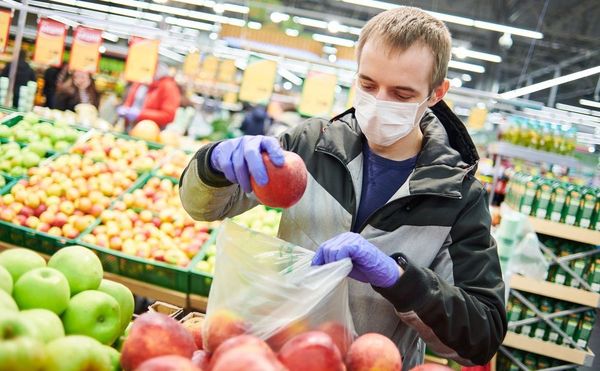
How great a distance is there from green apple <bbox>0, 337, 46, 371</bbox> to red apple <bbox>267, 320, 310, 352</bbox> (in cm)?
44

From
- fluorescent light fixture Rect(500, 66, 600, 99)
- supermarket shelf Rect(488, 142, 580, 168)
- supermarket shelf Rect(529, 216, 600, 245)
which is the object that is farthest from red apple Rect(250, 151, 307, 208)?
fluorescent light fixture Rect(500, 66, 600, 99)

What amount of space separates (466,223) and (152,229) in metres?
2.51

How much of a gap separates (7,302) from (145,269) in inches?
85.6

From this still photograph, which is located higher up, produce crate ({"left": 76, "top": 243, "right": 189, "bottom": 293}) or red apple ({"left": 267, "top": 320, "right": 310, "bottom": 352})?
red apple ({"left": 267, "top": 320, "right": 310, "bottom": 352})

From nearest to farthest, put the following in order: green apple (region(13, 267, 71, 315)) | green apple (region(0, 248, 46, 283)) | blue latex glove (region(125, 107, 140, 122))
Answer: green apple (region(13, 267, 71, 315)), green apple (region(0, 248, 46, 283)), blue latex glove (region(125, 107, 140, 122))

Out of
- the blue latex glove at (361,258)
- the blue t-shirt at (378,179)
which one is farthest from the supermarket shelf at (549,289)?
the blue latex glove at (361,258)

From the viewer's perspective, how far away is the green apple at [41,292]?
1147 millimetres

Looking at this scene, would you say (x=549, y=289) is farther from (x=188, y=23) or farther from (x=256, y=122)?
(x=188, y=23)

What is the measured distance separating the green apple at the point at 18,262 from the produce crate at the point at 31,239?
2075mm

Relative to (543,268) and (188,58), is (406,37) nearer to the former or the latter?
(543,268)

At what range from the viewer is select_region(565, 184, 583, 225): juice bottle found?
14.1ft

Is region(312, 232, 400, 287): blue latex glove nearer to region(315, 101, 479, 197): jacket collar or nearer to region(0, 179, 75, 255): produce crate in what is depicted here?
region(315, 101, 479, 197): jacket collar

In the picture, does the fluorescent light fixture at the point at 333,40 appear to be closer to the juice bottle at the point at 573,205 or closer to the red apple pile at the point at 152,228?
the juice bottle at the point at 573,205

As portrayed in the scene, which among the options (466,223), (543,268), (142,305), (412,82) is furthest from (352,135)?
(543,268)
